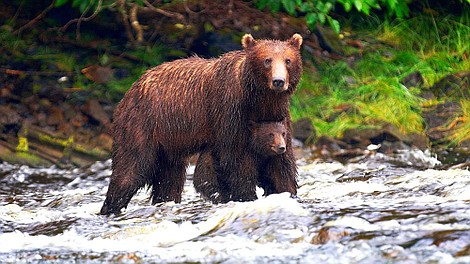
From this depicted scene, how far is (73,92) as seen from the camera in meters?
12.1

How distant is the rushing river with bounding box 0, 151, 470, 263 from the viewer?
5.69m

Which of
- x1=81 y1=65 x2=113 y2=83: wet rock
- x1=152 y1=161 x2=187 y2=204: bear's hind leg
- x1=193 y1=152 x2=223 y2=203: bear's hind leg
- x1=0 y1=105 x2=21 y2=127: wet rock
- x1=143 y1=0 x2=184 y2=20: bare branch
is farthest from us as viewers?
x1=81 y1=65 x2=113 y2=83: wet rock

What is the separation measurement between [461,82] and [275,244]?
6.58 metres

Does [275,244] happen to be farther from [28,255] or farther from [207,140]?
[207,140]

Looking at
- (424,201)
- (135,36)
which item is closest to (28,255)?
(424,201)

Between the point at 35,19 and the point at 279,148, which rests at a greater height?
the point at 35,19

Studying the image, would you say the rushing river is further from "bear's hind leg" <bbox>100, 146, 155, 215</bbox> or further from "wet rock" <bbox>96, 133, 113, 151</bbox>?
"wet rock" <bbox>96, 133, 113, 151</bbox>

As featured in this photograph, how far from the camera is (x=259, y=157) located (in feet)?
25.0

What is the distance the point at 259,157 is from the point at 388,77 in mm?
5276

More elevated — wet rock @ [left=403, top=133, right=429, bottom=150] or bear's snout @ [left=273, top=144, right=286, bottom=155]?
bear's snout @ [left=273, top=144, right=286, bottom=155]

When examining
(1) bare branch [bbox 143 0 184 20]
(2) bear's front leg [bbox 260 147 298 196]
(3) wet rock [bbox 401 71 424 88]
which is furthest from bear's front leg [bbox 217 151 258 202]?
(3) wet rock [bbox 401 71 424 88]

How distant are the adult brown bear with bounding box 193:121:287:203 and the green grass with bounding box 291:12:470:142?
3596 mm

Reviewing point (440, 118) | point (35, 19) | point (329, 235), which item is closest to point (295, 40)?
point (329, 235)

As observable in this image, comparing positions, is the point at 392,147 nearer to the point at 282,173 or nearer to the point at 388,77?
the point at 388,77
